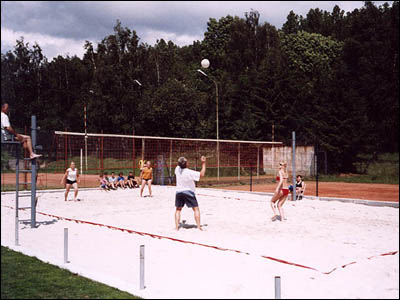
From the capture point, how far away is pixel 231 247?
567 centimetres

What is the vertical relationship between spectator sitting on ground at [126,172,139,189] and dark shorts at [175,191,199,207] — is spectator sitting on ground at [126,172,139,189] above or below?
below

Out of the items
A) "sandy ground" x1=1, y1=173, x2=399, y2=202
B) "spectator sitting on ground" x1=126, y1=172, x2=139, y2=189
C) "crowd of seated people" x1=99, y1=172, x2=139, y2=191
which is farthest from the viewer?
"spectator sitting on ground" x1=126, y1=172, x2=139, y2=189

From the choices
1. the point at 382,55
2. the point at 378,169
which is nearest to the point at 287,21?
the point at 382,55

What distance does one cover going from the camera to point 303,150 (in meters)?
20.1

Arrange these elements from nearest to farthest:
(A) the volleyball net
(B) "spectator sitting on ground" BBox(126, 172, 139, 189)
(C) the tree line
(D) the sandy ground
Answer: (C) the tree line < (D) the sandy ground < (B) "spectator sitting on ground" BBox(126, 172, 139, 189) < (A) the volleyball net

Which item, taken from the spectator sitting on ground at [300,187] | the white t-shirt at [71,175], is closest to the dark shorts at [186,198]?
the white t-shirt at [71,175]

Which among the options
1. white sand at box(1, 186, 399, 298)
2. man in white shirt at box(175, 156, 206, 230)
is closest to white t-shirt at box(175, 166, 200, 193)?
man in white shirt at box(175, 156, 206, 230)

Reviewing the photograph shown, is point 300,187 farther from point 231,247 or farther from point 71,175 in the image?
point 231,247

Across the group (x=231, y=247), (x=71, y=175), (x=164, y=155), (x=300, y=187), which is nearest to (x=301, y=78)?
(x=300, y=187)

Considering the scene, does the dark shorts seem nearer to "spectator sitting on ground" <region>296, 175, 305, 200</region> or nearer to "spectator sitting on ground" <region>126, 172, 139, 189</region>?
"spectator sitting on ground" <region>296, 175, 305, 200</region>

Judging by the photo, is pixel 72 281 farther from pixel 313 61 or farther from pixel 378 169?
pixel 313 61

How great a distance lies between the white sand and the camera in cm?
387

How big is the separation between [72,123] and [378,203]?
11.5 meters

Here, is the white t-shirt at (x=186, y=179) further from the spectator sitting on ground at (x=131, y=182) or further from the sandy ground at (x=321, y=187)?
the spectator sitting on ground at (x=131, y=182)
